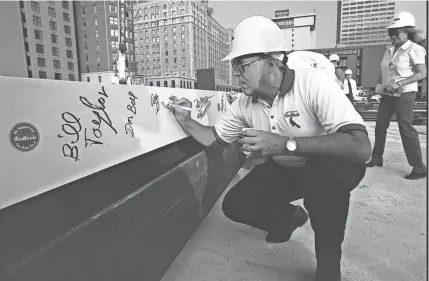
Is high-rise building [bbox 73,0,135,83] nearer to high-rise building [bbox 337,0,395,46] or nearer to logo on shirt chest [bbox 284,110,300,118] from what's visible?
logo on shirt chest [bbox 284,110,300,118]

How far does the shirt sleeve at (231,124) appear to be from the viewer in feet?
5.68

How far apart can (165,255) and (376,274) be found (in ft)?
3.71

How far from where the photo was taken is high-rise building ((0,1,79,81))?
49.3 meters

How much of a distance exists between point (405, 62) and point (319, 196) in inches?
105

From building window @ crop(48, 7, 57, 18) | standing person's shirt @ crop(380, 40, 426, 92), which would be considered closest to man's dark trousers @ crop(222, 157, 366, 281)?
standing person's shirt @ crop(380, 40, 426, 92)

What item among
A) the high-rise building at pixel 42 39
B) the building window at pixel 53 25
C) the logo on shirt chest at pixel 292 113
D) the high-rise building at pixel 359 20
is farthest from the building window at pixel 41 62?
the high-rise building at pixel 359 20

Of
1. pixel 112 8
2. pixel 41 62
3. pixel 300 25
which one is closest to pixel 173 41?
pixel 112 8

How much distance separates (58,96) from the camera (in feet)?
3.36

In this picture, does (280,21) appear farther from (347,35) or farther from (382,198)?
(382,198)

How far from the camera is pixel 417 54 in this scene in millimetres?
3072

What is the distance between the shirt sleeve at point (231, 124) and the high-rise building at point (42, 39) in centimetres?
5457

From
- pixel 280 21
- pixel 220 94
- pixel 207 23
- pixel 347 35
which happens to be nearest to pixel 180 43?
pixel 207 23
